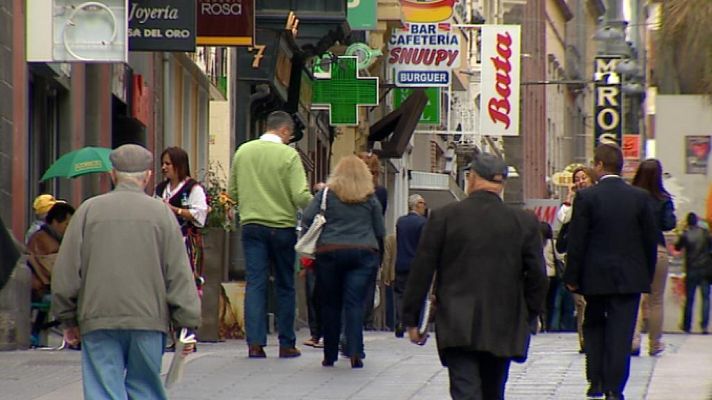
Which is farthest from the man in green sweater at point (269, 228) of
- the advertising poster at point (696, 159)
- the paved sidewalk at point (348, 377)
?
the advertising poster at point (696, 159)

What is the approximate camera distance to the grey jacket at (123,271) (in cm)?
A: 924

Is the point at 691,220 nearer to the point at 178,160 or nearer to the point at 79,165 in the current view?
the point at 79,165

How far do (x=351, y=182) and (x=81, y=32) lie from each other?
3373mm

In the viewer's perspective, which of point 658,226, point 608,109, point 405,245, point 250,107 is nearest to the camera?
point 658,226

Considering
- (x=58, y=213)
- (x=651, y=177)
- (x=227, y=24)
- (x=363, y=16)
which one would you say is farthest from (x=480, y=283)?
(x=363, y=16)

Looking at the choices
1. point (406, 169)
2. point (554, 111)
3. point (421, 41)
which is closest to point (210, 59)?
point (421, 41)

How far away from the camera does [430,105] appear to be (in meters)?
45.0

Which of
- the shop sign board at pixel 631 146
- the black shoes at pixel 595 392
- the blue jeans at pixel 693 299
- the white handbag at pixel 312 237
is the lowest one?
the blue jeans at pixel 693 299

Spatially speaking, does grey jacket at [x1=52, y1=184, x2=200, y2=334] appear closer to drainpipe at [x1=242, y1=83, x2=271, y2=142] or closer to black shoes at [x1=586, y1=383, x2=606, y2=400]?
black shoes at [x1=586, y1=383, x2=606, y2=400]

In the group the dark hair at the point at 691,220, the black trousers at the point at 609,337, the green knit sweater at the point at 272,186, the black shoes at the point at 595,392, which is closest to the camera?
the black trousers at the point at 609,337

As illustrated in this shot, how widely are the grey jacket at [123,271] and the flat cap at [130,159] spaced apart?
0.15 m

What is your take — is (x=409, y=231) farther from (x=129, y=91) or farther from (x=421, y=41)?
(x=421, y=41)

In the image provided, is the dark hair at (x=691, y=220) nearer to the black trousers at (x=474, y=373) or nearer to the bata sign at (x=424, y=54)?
the bata sign at (x=424, y=54)

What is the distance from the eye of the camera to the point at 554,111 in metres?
95.9
